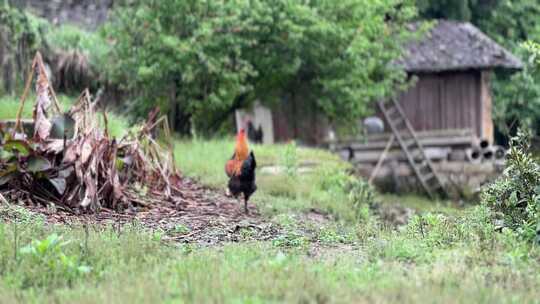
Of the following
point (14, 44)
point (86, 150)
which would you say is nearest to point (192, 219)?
point (86, 150)

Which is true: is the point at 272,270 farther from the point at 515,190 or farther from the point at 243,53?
the point at 243,53

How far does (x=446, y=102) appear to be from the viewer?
25594 millimetres

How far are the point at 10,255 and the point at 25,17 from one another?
38.2 feet

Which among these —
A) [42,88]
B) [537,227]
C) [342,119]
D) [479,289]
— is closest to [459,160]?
[342,119]

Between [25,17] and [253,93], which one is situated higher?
[25,17]

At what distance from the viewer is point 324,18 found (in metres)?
19.0

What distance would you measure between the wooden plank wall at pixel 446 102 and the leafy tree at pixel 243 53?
4788 mm

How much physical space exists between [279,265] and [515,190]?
3.01 meters

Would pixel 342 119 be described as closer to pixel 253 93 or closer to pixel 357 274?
pixel 253 93

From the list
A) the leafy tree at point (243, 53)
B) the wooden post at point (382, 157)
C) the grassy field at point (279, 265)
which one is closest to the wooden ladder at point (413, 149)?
the wooden post at point (382, 157)

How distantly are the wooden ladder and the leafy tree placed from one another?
3173 mm

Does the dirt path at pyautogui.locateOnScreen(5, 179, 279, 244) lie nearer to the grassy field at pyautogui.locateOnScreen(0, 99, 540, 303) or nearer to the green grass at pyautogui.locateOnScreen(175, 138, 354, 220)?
the grassy field at pyautogui.locateOnScreen(0, 99, 540, 303)

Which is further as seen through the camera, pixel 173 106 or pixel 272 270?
pixel 173 106

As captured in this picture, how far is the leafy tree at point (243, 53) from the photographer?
58.7ft
